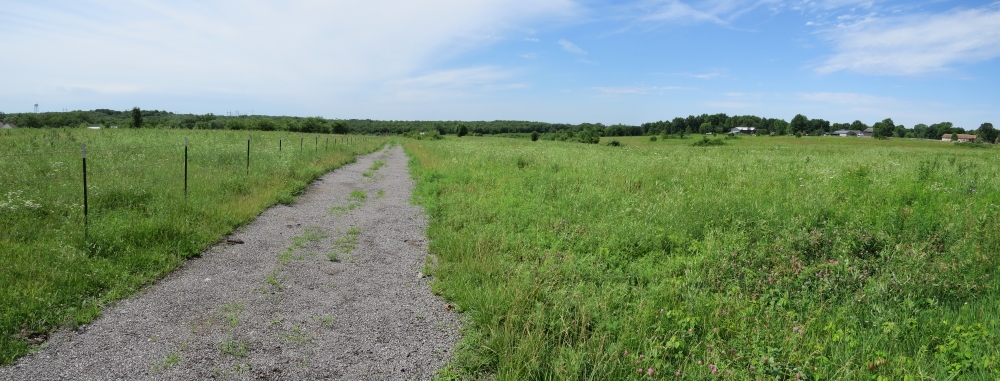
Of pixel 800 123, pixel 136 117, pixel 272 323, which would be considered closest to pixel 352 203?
pixel 272 323

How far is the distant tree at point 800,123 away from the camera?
11938cm

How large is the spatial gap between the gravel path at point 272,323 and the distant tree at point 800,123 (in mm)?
135584

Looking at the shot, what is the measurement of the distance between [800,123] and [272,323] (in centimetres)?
14321

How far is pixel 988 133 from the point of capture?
278 feet

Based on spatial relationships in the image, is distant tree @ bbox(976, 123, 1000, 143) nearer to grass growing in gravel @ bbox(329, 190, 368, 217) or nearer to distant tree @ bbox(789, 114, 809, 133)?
distant tree @ bbox(789, 114, 809, 133)

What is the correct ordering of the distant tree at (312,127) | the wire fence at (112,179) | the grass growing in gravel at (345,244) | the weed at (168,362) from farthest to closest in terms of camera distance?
1. the distant tree at (312,127)
2. the wire fence at (112,179)
3. the grass growing in gravel at (345,244)
4. the weed at (168,362)

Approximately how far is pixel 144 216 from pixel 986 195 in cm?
1624

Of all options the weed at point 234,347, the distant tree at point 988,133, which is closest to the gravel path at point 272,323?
the weed at point 234,347

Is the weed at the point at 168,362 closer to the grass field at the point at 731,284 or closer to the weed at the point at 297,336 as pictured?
the weed at the point at 297,336

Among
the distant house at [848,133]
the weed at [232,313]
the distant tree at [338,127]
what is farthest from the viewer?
the distant tree at [338,127]

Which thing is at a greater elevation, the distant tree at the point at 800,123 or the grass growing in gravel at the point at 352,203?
the distant tree at the point at 800,123

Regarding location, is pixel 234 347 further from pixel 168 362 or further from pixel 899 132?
pixel 899 132

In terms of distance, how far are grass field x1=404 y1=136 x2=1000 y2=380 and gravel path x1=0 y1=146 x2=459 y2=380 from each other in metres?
0.52

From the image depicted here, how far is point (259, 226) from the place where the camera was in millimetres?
9164
